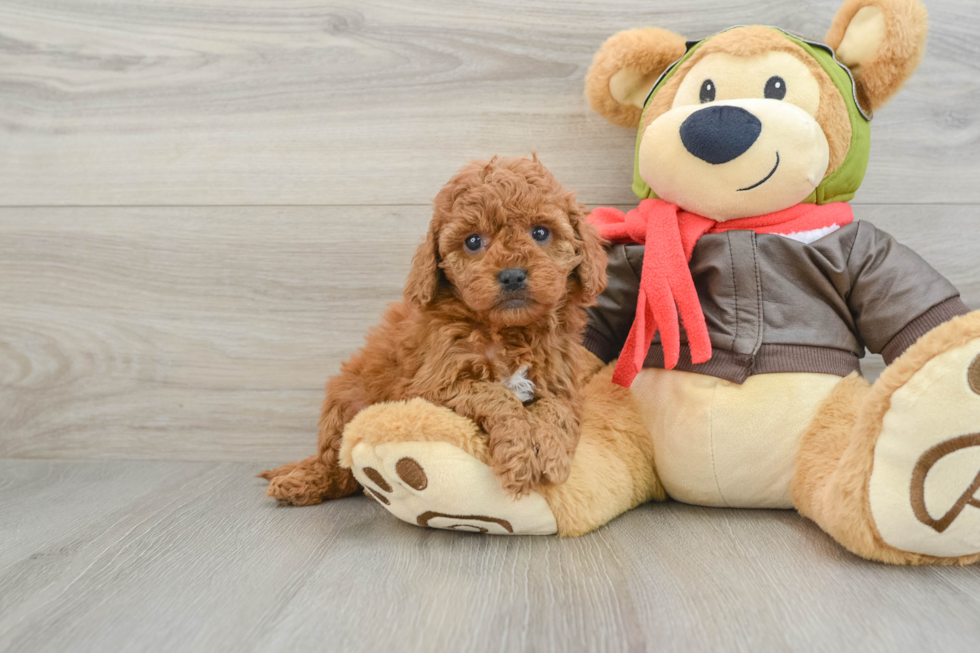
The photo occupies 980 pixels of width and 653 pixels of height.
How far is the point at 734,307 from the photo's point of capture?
0.88m

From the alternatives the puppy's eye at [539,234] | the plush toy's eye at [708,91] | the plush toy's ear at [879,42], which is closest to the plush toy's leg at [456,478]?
the puppy's eye at [539,234]

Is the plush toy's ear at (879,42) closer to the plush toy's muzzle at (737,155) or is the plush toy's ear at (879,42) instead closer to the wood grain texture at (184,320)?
the plush toy's muzzle at (737,155)

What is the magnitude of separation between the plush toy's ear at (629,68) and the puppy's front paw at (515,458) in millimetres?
528

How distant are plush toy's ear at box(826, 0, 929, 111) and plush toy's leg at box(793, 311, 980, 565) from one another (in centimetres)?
38

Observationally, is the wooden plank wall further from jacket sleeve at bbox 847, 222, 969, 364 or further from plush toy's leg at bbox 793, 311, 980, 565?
plush toy's leg at bbox 793, 311, 980, 565

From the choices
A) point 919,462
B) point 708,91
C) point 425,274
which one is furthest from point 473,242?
point 919,462

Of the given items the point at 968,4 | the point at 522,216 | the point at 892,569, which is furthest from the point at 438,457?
the point at 968,4

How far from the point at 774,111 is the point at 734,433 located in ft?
1.29

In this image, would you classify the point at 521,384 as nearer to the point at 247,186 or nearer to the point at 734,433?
the point at 734,433

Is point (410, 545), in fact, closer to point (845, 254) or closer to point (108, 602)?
point (108, 602)

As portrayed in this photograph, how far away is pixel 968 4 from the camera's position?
3.54ft

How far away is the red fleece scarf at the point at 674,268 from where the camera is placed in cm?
86

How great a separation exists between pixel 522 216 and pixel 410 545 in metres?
0.40

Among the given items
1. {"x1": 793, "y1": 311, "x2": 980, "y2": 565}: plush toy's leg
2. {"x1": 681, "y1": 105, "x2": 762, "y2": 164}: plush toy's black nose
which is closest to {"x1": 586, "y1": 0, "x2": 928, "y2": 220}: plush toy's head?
{"x1": 681, "y1": 105, "x2": 762, "y2": 164}: plush toy's black nose
